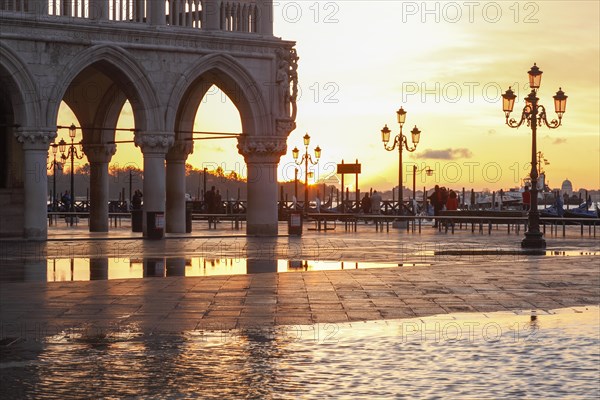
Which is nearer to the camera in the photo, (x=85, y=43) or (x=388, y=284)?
(x=388, y=284)

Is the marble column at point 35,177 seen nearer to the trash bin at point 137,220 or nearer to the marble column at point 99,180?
the marble column at point 99,180

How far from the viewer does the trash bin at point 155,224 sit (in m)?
33.6

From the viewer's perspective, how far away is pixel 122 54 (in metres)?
33.2

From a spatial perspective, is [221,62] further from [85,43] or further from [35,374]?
[35,374]

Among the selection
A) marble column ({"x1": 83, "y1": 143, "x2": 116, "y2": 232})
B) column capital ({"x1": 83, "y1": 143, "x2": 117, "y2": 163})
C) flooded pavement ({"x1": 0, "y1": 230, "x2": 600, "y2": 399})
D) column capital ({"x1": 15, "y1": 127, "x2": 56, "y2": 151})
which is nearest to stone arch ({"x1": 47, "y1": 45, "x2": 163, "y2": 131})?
column capital ({"x1": 15, "y1": 127, "x2": 56, "y2": 151})

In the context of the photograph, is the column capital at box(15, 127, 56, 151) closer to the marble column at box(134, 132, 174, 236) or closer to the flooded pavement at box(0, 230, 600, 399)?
the marble column at box(134, 132, 174, 236)

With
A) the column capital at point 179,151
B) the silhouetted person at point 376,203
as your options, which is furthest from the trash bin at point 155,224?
the silhouetted person at point 376,203

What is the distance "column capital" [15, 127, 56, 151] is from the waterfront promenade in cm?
575

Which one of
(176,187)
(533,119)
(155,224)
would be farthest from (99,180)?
(533,119)

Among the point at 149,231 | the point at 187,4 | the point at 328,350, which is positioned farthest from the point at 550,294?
the point at 187,4

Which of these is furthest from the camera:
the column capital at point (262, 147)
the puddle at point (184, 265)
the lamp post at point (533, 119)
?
the column capital at point (262, 147)

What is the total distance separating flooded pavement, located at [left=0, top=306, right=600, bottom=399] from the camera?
337 inches

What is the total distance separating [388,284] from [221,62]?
1882 cm

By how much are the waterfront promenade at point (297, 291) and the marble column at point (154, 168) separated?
24.1 ft
